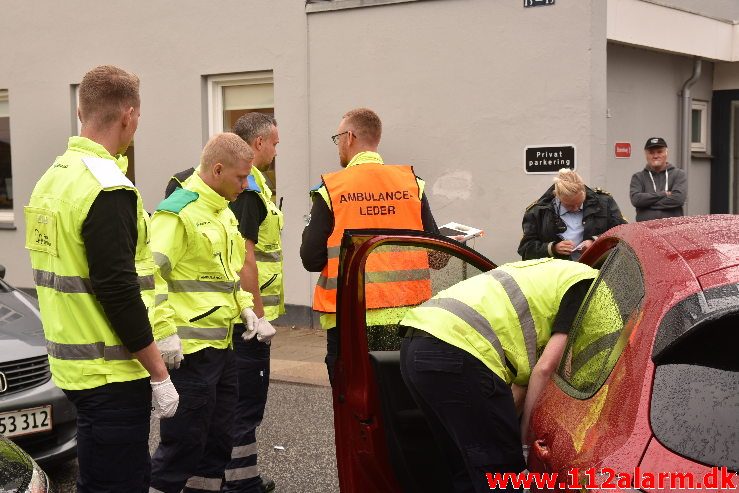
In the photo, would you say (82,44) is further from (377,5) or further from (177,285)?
(177,285)

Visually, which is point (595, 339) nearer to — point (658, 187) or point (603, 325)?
point (603, 325)

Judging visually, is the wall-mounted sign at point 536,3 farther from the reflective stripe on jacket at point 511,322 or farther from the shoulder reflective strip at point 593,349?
the shoulder reflective strip at point 593,349

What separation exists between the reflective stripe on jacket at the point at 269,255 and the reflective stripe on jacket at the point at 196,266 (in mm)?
970

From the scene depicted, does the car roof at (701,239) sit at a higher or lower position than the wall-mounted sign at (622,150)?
lower

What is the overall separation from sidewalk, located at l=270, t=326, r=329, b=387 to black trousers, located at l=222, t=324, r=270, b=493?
9.26ft

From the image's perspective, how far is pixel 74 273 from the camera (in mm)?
3094

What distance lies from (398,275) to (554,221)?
3.20m

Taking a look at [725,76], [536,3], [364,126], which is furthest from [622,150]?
[364,126]

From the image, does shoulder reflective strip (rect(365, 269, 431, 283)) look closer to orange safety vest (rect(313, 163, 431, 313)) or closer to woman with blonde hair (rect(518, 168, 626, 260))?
orange safety vest (rect(313, 163, 431, 313))

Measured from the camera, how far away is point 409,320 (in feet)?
11.1

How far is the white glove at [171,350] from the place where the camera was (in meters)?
3.59

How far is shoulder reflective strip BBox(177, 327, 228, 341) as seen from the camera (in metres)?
3.99

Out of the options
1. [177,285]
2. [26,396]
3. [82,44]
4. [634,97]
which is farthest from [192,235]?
[82,44]

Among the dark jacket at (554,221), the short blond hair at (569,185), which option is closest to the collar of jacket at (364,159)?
the short blond hair at (569,185)
